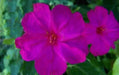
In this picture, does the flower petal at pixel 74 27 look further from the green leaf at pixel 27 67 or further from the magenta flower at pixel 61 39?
the green leaf at pixel 27 67

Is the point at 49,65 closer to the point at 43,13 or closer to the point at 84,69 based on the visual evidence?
the point at 43,13

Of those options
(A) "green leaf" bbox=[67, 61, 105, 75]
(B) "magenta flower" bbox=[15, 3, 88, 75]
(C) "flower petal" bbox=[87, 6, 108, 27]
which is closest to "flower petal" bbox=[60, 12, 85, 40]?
(B) "magenta flower" bbox=[15, 3, 88, 75]

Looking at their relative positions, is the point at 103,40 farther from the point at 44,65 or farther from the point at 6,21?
the point at 6,21

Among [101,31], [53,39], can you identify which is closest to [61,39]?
[53,39]

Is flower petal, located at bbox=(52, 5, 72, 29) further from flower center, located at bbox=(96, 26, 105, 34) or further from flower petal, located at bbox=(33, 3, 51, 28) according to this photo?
flower center, located at bbox=(96, 26, 105, 34)

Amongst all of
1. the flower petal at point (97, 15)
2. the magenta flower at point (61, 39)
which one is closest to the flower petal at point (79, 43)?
the magenta flower at point (61, 39)

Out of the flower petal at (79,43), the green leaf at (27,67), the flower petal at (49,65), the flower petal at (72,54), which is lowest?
the green leaf at (27,67)

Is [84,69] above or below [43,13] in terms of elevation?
below
